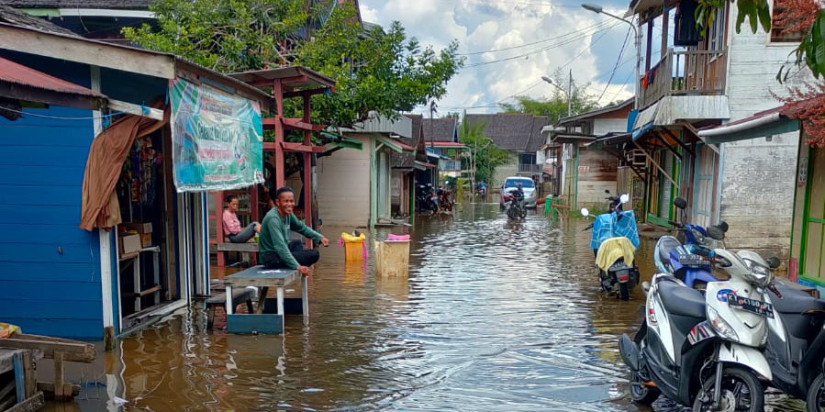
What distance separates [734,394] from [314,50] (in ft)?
38.3

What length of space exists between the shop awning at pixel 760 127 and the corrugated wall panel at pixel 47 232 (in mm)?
7722

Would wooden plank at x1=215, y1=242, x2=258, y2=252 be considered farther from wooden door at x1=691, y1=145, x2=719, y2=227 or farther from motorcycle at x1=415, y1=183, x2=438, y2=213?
motorcycle at x1=415, y1=183, x2=438, y2=213

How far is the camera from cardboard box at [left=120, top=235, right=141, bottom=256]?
7211 mm

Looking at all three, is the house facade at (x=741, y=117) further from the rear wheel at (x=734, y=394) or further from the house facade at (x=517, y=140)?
the house facade at (x=517, y=140)

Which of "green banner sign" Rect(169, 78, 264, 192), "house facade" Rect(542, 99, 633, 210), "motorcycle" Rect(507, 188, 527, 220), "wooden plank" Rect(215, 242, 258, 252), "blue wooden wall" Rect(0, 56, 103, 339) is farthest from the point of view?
"house facade" Rect(542, 99, 633, 210)

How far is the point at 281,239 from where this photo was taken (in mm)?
7660

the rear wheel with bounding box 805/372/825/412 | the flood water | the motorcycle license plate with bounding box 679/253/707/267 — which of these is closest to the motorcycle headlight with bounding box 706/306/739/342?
the rear wheel with bounding box 805/372/825/412

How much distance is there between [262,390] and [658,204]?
18.4 meters

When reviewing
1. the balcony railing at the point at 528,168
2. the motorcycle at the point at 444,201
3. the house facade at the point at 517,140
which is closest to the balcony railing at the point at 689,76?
the motorcycle at the point at 444,201

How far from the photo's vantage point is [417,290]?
411 inches

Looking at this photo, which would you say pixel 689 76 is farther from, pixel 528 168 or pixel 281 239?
pixel 528 168

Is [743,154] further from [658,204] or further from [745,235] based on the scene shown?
[658,204]

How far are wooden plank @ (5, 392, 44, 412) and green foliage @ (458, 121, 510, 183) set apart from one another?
153ft

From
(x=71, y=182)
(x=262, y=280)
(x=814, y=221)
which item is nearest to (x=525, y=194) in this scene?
(x=814, y=221)
